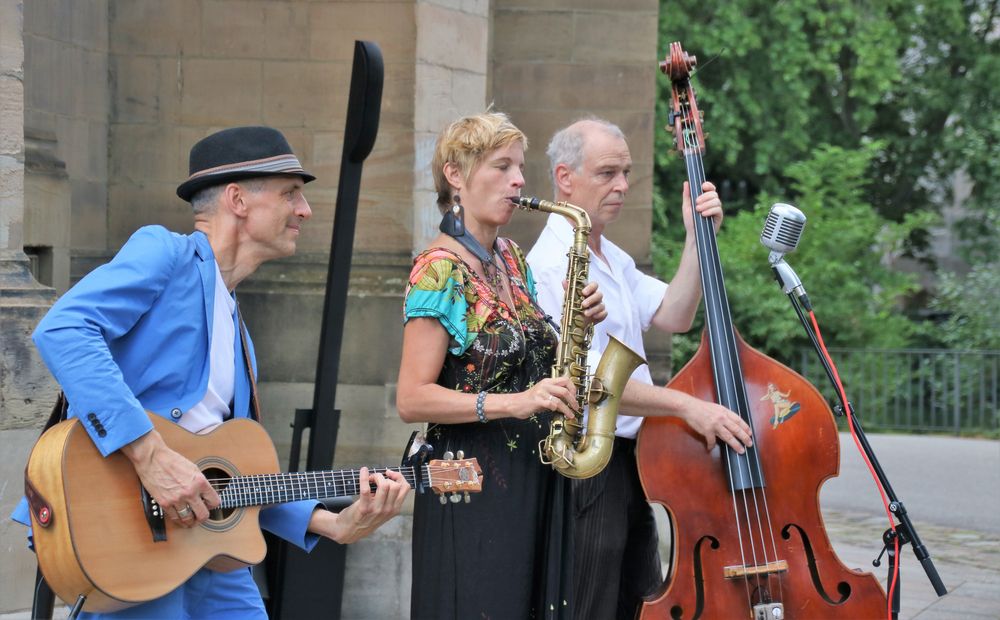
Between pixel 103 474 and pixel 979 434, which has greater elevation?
pixel 103 474

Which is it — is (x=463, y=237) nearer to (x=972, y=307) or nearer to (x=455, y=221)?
(x=455, y=221)

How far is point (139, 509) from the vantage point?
117 inches

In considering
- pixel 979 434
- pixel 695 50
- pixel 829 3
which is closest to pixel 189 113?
pixel 979 434

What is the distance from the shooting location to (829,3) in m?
19.4

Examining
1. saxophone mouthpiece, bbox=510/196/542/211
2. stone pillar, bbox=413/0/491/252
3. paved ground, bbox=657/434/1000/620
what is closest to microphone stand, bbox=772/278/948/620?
saxophone mouthpiece, bbox=510/196/542/211

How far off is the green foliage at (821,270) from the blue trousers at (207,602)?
46.7 feet

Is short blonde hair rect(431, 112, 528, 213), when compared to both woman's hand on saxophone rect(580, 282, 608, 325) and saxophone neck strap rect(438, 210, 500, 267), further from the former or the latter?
woman's hand on saxophone rect(580, 282, 608, 325)

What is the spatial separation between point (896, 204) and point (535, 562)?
2009 cm

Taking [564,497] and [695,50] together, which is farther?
[695,50]

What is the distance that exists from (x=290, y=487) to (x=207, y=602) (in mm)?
359

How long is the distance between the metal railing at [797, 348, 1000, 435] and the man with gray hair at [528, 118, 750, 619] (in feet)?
40.8

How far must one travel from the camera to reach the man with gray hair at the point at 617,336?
13.7 feet

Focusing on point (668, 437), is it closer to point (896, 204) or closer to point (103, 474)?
point (103, 474)

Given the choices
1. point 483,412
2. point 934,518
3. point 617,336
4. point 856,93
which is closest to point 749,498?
point 617,336
